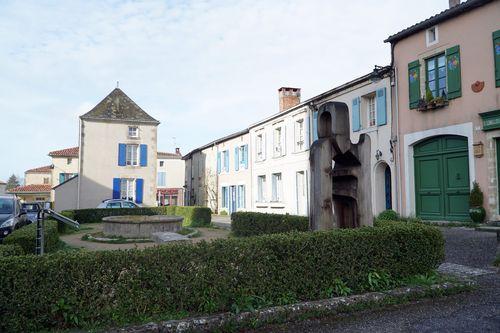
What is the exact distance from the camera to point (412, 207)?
13.4m

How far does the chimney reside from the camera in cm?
2369

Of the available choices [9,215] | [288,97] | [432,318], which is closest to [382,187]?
[288,97]

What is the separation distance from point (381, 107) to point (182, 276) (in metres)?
12.6

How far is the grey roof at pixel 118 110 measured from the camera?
90.8 feet

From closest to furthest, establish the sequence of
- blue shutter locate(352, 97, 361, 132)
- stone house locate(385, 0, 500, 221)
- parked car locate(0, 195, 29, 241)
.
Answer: parked car locate(0, 195, 29, 241)
stone house locate(385, 0, 500, 221)
blue shutter locate(352, 97, 361, 132)

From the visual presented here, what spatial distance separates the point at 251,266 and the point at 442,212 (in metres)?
10.2

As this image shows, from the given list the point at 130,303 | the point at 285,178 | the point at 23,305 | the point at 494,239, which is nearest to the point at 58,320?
the point at 23,305

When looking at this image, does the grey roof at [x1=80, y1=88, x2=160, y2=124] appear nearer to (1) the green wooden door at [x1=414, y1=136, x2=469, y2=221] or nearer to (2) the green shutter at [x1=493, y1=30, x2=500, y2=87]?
(1) the green wooden door at [x1=414, y1=136, x2=469, y2=221]

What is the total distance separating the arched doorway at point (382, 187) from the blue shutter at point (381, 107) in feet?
5.49

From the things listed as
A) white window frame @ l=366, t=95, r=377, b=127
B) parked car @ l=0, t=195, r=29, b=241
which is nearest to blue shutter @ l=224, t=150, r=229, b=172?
white window frame @ l=366, t=95, r=377, b=127

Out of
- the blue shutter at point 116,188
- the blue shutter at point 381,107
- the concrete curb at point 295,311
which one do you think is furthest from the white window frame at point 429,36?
the blue shutter at point 116,188

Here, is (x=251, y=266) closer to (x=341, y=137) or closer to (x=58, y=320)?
(x=58, y=320)

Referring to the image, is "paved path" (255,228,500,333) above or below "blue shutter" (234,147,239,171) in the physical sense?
below

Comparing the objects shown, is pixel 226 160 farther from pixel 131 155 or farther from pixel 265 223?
pixel 265 223
